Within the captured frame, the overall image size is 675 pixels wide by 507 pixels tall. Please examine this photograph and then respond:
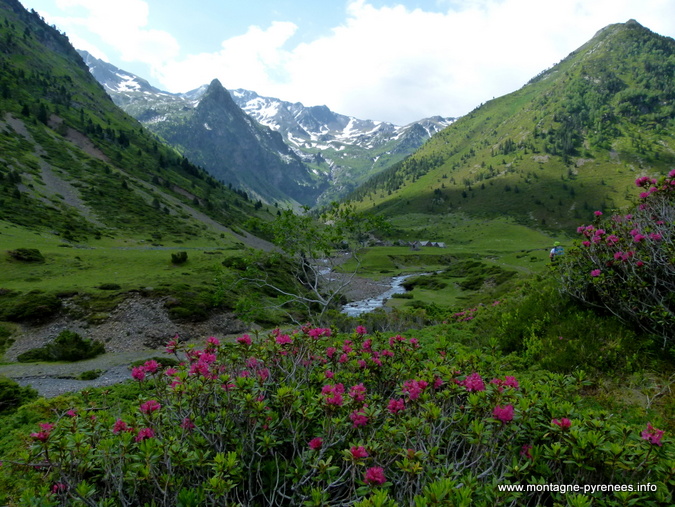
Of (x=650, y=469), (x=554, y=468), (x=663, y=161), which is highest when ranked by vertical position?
(x=663, y=161)

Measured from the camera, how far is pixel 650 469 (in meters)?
3.54

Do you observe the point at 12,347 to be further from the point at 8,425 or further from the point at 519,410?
the point at 519,410

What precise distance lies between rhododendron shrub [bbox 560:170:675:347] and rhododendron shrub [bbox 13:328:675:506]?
5224 millimetres

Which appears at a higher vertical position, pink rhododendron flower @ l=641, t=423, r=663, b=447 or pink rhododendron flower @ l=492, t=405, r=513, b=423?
pink rhododendron flower @ l=641, t=423, r=663, b=447

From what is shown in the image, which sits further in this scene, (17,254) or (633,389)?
(17,254)

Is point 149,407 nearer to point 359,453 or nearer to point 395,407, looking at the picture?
point 359,453

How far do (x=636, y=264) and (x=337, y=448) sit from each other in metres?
9.39

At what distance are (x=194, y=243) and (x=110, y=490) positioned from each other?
311 ft

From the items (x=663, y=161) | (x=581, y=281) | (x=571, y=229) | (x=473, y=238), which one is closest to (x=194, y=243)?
(x=581, y=281)

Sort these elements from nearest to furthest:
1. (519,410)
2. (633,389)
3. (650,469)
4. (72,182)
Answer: (650,469), (519,410), (633,389), (72,182)

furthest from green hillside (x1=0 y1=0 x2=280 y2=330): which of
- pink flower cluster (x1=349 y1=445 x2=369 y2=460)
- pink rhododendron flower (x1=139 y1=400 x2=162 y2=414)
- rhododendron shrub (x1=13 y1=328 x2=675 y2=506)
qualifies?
pink flower cluster (x1=349 y1=445 x2=369 y2=460)

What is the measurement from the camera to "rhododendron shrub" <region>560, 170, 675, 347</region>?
8.52 meters

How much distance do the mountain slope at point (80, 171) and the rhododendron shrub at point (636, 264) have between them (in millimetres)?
81891

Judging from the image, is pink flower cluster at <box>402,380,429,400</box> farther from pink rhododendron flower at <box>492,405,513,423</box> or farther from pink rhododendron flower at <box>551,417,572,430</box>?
pink rhododendron flower at <box>551,417,572,430</box>
